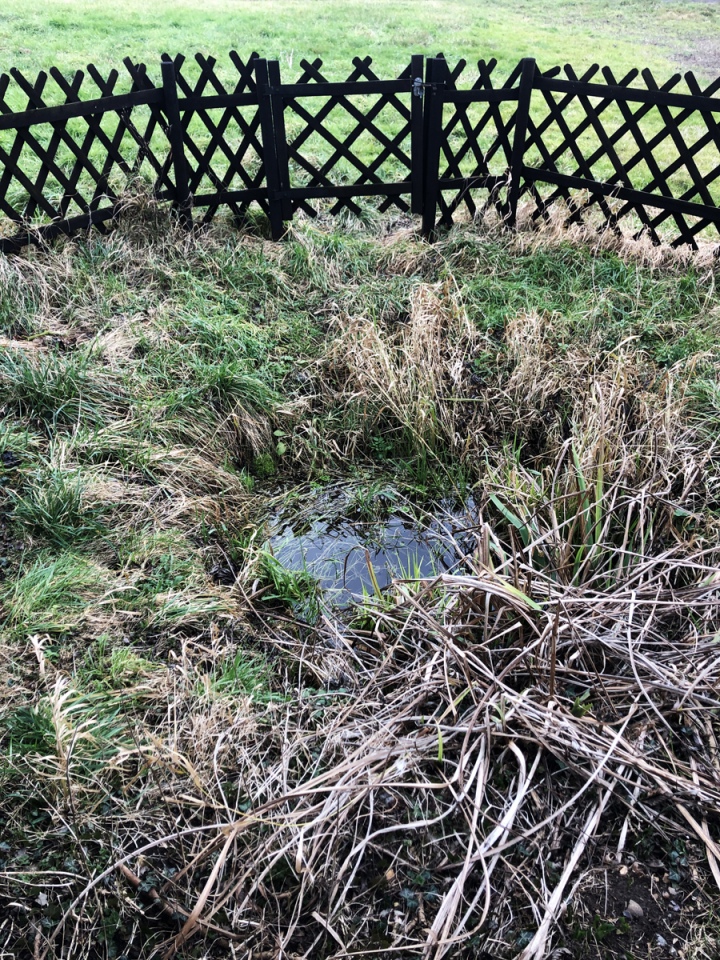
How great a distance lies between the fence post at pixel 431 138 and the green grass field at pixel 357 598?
1.44ft

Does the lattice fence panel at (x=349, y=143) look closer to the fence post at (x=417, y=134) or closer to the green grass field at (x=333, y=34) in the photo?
the fence post at (x=417, y=134)

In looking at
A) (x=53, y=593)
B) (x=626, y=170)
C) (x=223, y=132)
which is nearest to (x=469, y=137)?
(x=626, y=170)

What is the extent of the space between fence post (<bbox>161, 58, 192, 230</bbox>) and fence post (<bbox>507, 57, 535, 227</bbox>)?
2.78 meters

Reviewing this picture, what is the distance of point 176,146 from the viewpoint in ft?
18.7

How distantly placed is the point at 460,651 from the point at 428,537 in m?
1.17

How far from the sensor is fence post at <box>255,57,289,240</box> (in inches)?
219

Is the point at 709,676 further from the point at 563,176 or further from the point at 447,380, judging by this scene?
the point at 563,176

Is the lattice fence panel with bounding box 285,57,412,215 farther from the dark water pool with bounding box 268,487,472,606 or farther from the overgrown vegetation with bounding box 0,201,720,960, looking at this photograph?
the dark water pool with bounding box 268,487,472,606

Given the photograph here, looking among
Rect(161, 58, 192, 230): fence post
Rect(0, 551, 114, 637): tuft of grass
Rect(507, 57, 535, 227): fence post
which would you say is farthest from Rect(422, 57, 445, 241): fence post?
Rect(0, 551, 114, 637): tuft of grass

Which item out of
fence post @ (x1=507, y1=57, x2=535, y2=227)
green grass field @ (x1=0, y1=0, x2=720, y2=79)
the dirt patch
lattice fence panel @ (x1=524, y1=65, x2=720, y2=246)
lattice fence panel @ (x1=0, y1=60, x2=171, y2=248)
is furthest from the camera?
green grass field @ (x1=0, y1=0, x2=720, y2=79)

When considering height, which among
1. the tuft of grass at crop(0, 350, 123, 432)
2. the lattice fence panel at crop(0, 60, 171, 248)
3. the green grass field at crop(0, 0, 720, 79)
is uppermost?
the green grass field at crop(0, 0, 720, 79)

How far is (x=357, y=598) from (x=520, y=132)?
15.8 ft

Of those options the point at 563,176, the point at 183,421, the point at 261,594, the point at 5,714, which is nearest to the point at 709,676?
the point at 261,594

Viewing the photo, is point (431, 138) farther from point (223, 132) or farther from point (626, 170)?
point (223, 132)
